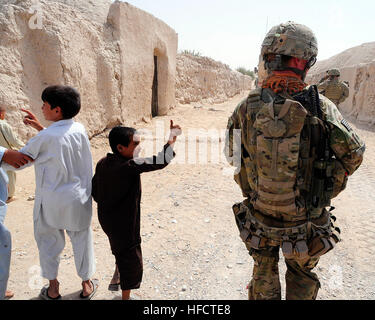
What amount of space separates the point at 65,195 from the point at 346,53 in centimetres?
2658

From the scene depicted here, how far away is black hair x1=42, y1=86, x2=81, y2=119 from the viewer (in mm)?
1833

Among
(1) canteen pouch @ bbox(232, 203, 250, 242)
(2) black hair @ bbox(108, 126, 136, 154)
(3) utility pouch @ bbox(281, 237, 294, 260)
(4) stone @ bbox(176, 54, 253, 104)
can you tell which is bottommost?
(4) stone @ bbox(176, 54, 253, 104)

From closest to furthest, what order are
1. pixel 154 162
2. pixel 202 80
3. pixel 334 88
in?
pixel 154 162 → pixel 334 88 → pixel 202 80

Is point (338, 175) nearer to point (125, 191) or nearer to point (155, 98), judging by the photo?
point (125, 191)

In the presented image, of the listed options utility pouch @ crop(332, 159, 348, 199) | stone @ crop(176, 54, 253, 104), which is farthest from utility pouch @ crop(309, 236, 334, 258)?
stone @ crop(176, 54, 253, 104)

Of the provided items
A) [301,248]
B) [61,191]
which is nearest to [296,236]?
[301,248]

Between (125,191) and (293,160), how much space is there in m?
1.03

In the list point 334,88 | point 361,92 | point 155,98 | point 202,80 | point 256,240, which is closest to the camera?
point 256,240

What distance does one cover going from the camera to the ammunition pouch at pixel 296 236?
155 centimetres

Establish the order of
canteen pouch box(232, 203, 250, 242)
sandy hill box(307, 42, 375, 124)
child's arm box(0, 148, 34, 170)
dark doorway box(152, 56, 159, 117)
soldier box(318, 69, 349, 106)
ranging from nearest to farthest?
child's arm box(0, 148, 34, 170)
canteen pouch box(232, 203, 250, 242)
soldier box(318, 69, 349, 106)
dark doorway box(152, 56, 159, 117)
sandy hill box(307, 42, 375, 124)

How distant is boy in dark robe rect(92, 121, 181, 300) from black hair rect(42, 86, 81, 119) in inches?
12.6

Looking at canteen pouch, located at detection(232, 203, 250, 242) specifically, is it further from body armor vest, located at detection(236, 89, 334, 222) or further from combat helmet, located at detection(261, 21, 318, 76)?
combat helmet, located at detection(261, 21, 318, 76)

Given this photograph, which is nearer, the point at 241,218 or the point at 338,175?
the point at 338,175

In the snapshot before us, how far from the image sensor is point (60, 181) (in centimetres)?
190
